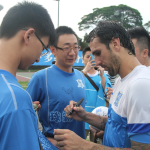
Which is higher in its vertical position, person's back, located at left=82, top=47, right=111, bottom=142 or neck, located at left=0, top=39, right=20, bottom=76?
neck, located at left=0, top=39, right=20, bottom=76

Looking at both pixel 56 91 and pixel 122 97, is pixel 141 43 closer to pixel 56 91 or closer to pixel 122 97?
pixel 122 97

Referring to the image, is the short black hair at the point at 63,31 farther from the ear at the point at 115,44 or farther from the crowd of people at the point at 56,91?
the ear at the point at 115,44

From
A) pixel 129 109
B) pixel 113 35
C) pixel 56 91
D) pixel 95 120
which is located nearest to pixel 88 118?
pixel 95 120

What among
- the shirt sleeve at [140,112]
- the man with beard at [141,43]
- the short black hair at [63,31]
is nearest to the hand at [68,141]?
the shirt sleeve at [140,112]

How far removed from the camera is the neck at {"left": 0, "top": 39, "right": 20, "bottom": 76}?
1038 millimetres

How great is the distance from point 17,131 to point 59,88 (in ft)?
4.37

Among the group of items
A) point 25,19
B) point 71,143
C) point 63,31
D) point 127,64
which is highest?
point 63,31

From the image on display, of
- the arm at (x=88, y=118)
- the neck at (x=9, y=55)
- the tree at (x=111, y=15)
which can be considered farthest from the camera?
the tree at (x=111, y=15)

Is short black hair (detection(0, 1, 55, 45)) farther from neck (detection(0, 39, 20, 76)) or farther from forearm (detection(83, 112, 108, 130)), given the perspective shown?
forearm (detection(83, 112, 108, 130))

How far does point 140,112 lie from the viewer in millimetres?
1176

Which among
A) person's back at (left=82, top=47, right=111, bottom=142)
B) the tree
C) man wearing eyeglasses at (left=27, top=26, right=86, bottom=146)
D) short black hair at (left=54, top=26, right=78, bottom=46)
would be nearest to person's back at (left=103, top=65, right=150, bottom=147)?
man wearing eyeglasses at (left=27, top=26, right=86, bottom=146)

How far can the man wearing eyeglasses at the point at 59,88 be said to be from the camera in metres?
2.08

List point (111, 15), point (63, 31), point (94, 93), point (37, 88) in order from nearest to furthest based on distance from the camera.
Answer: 1. point (37, 88)
2. point (63, 31)
3. point (94, 93)
4. point (111, 15)

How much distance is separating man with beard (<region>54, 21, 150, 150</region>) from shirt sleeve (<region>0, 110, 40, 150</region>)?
1.77 feet
